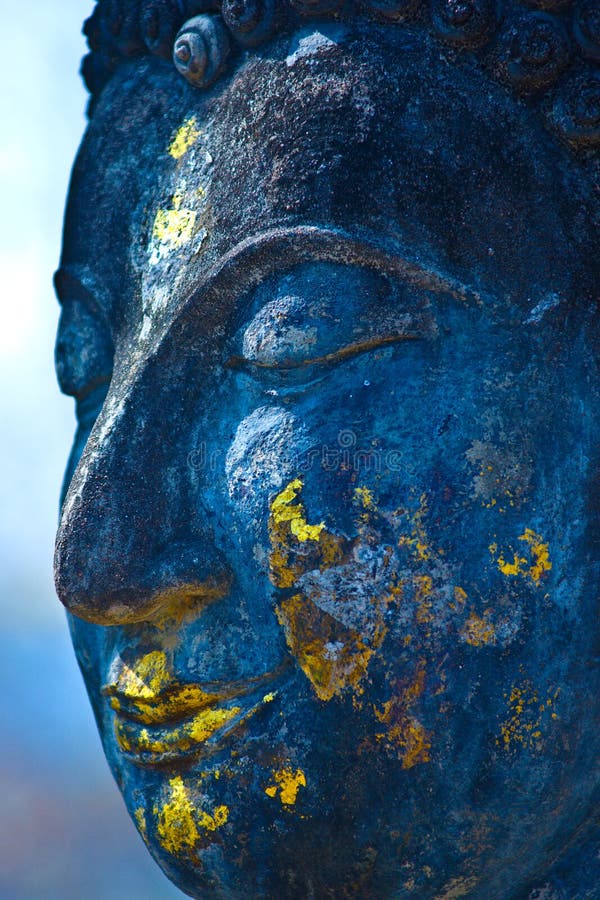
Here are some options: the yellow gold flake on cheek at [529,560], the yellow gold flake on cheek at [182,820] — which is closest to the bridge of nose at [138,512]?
the yellow gold flake on cheek at [182,820]

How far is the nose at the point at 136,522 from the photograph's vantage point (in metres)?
1.62

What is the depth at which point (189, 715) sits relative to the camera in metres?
1.63

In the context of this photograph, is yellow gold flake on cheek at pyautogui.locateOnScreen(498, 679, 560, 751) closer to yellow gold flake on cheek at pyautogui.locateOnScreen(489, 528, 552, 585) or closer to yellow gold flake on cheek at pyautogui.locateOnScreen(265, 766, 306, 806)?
yellow gold flake on cheek at pyautogui.locateOnScreen(489, 528, 552, 585)

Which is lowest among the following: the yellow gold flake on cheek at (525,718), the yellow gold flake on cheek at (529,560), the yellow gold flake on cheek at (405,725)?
the yellow gold flake on cheek at (525,718)

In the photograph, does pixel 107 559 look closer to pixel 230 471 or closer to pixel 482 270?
pixel 230 471

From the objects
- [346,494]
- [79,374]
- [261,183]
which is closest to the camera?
[346,494]

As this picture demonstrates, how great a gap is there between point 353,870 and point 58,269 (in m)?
1.07

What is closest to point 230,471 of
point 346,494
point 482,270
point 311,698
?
point 346,494

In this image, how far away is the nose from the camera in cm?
162

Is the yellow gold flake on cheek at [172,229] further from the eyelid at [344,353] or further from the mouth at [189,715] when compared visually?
the mouth at [189,715]

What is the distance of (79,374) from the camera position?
197 centimetres

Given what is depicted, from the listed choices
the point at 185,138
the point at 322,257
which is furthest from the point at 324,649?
the point at 185,138

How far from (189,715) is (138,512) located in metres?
0.29

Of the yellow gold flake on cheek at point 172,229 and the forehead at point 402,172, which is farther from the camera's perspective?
the yellow gold flake on cheek at point 172,229
